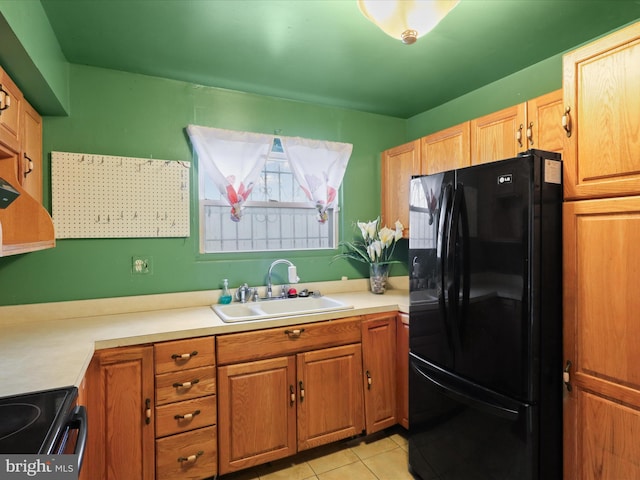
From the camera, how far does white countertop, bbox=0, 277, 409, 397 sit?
125cm

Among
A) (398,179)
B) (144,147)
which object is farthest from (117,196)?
(398,179)

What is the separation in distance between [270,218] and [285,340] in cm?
101

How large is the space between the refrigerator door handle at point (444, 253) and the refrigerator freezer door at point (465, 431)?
0.26 meters

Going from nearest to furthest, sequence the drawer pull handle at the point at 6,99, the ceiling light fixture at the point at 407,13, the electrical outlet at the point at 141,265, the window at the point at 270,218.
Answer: the ceiling light fixture at the point at 407,13 → the drawer pull handle at the point at 6,99 → the electrical outlet at the point at 141,265 → the window at the point at 270,218

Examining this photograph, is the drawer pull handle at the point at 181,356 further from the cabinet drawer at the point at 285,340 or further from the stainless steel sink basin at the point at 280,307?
the stainless steel sink basin at the point at 280,307

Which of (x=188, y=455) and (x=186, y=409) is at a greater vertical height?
(x=186, y=409)

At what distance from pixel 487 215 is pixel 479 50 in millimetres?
1042

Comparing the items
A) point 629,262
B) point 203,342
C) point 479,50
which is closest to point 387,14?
point 479,50

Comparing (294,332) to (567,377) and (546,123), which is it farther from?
(546,123)

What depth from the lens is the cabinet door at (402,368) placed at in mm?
2254

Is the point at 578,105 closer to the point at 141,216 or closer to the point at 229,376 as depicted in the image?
the point at 229,376

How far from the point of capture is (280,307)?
248 centimetres

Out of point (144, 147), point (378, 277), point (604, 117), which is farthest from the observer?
point (378, 277)

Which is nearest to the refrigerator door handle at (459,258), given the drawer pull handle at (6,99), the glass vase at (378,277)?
the glass vase at (378,277)
